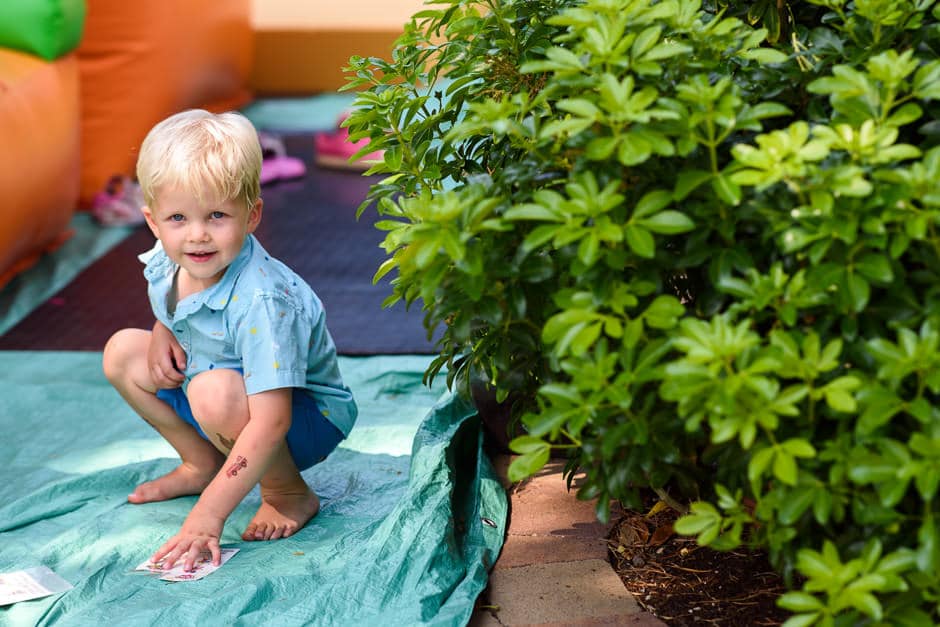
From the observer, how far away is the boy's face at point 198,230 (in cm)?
212

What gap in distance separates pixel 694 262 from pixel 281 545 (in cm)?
110

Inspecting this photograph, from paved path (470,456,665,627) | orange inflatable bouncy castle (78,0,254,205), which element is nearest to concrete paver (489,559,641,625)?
paved path (470,456,665,627)

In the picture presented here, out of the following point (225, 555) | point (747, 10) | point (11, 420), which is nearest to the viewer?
point (747, 10)

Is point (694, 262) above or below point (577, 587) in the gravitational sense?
above

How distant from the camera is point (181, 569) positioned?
206 centimetres

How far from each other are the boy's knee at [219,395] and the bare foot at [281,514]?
239mm

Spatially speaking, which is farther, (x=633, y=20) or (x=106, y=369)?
(x=106, y=369)

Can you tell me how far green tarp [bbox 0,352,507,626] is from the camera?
1938 mm

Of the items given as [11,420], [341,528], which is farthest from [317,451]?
[11,420]

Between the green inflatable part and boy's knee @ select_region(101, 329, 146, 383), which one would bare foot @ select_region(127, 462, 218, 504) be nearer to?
boy's knee @ select_region(101, 329, 146, 383)

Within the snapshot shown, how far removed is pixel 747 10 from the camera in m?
1.93

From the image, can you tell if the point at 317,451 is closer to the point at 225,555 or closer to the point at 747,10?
the point at 225,555

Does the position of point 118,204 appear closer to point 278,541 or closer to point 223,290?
point 223,290

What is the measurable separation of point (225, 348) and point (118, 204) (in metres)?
2.48
